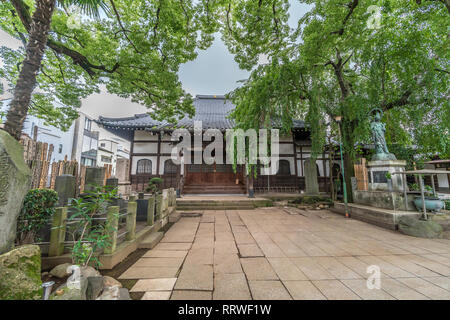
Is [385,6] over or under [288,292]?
over

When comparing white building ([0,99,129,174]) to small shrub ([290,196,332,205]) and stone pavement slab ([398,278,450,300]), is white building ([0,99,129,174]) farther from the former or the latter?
stone pavement slab ([398,278,450,300])

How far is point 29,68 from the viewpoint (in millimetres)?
2357

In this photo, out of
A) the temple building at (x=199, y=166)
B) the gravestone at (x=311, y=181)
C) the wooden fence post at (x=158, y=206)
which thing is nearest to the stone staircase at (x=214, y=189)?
the temple building at (x=199, y=166)

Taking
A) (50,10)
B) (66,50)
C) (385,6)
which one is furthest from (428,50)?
(66,50)

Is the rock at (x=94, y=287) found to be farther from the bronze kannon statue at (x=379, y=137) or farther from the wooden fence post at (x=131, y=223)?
the bronze kannon statue at (x=379, y=137)

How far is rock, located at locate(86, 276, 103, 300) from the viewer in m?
1.53

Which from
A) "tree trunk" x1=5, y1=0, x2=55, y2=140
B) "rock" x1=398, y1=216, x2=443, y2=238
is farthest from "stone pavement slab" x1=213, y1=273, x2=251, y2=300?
"rock" x1=398, y1=216, x2=443, y2=238

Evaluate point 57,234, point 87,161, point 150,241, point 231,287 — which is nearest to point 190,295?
point 231,287

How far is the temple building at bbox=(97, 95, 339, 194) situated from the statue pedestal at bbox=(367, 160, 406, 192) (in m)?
4.67

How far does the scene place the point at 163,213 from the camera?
4594mm
